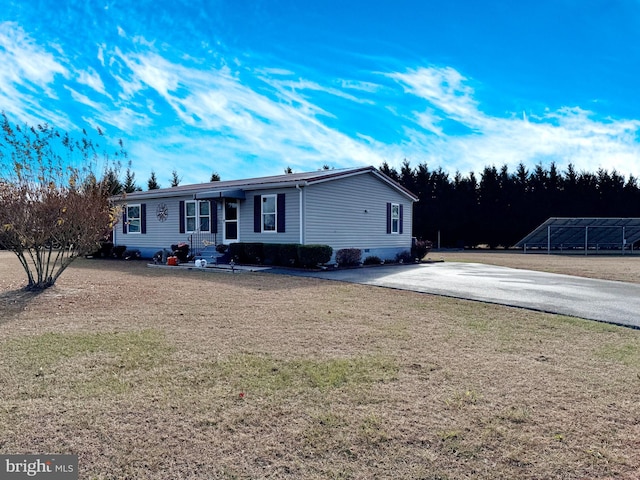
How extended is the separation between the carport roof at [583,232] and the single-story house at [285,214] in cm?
1252

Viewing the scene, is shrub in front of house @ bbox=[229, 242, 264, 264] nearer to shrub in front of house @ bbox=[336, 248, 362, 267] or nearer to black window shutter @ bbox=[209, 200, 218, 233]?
black window shutter @ bbox=[209, 200, 218, 233]

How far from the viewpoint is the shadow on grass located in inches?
256

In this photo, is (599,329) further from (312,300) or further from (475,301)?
(312,300)

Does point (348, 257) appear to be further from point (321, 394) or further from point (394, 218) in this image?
point (321, 394)

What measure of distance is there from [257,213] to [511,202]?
24.1 m

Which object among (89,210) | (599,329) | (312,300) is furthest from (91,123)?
(599,329)

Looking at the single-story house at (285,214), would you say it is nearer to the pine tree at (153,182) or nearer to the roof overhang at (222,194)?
the roof overhang at (222,194)

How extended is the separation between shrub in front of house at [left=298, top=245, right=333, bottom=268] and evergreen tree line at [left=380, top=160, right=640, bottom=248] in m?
21.0

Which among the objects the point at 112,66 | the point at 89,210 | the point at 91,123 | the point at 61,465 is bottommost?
the point at 61,465

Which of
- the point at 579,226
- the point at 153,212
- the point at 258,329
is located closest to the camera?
the point at 258,329

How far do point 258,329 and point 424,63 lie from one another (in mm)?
11317

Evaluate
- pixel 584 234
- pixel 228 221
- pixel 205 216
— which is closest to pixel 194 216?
pixel 205 216

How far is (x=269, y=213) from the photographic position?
52.7 feet

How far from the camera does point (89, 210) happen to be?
927 cm
